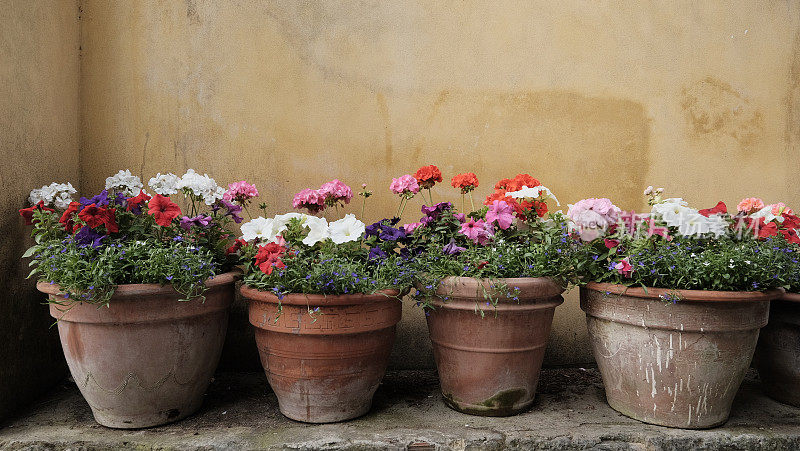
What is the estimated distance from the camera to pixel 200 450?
2062 millimetres

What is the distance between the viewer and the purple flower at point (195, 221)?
2.42m

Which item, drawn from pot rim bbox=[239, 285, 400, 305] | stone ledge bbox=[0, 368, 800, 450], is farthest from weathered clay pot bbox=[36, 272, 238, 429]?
pot rim bbox=[239, 285, 400, 305]

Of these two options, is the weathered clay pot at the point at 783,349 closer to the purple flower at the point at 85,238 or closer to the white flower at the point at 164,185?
the white flower at the point at 164,185

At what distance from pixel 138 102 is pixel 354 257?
1587 mm

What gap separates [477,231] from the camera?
2422 millimetres

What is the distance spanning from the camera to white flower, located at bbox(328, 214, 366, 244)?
2.33 meters

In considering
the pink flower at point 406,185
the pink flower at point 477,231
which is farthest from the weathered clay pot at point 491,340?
the pink flower at point 406,185

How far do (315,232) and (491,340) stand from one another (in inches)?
36.1

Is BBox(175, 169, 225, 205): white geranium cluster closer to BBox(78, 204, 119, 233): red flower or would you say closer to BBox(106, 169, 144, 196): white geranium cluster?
BBox(106, 169, 144, 196): white geranium cluster

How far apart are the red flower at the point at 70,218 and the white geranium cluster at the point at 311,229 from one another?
681 mm

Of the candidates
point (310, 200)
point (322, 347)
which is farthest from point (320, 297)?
point (310, 200)

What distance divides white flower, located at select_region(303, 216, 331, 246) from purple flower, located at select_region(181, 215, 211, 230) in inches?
19.7

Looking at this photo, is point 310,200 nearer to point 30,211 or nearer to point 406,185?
point 406,185

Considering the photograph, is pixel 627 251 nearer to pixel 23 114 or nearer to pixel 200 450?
pixel 200 450
